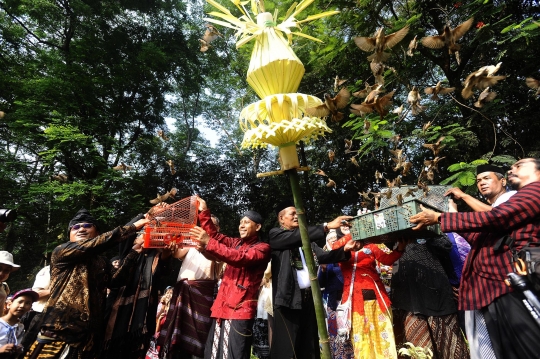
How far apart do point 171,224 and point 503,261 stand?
2614 millimetres

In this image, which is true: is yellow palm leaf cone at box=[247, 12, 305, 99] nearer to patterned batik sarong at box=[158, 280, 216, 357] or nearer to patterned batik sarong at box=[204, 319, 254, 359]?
patterned batik sarong at box=[204, 319, 254, 359]

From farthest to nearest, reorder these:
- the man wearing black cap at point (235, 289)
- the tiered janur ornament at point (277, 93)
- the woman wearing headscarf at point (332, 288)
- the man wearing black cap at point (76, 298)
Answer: the woman wearing headscarf at point (332, 288), the man wearing black cap at point (235, 289), the man wearing black cap at point (76, 298), the tiered janur ornament at point (277, 93)

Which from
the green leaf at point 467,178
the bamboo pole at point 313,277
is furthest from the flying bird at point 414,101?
the green leaf at point 467,178

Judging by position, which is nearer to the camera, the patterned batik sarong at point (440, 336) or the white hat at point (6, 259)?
the white hat at point (6, 259)

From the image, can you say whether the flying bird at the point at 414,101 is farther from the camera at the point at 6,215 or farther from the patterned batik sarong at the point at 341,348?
the camera at the point at 6,215

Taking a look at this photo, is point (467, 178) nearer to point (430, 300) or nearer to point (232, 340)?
point (430, 300)

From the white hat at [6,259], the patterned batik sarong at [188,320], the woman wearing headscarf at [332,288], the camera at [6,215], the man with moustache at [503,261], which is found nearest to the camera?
the man with moustache at [503,261]

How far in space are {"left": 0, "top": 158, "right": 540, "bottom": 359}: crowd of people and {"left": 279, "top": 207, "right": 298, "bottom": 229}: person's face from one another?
2cm

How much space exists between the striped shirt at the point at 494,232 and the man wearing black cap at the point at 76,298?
2.68 metres

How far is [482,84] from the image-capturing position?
2.36 metres

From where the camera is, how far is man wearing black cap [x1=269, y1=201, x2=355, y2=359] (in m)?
3.45

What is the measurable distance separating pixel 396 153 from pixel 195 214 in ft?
7.24

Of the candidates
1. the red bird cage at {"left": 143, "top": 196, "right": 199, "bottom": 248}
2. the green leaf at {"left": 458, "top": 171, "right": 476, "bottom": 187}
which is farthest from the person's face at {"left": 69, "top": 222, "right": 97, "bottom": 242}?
the green leaf at {"left": 458, "top": 171, "right": 476, "bottom": 187}

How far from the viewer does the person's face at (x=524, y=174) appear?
2465mm
